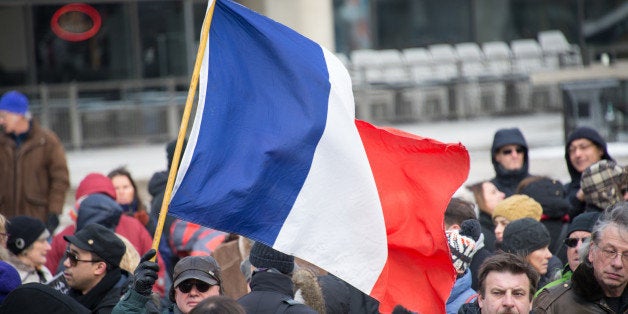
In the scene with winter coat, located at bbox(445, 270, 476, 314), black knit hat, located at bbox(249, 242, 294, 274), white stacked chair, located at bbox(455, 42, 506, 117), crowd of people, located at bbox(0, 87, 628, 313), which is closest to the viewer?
crowd of people, located at bbox(0, 87, 628, 313)

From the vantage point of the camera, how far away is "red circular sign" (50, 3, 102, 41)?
73.5 ft

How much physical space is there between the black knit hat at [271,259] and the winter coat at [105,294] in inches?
34.3

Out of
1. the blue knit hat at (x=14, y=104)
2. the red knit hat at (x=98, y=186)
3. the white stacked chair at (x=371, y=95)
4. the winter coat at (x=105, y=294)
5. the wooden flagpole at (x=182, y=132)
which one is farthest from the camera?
the white stacked chair at (x=371, y=95)

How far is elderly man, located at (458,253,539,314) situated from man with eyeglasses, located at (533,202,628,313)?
0.65 feet

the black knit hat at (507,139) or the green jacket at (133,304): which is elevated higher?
the black knit hat at (507,139)

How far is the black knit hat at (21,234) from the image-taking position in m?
7.50

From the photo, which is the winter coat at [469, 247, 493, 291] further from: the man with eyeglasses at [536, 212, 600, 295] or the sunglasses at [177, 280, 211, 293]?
the sunglasses at [177, 280, 211, 293]

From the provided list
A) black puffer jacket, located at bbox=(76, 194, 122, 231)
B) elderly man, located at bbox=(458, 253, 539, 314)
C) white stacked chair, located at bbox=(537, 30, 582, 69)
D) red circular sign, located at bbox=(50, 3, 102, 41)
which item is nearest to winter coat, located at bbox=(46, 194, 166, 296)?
black puffer jacket, located at bbox=(76, 194, 122, 231)

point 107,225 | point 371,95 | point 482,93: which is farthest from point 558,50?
point 107,225

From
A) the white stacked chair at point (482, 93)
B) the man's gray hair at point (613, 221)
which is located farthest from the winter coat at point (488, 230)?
the white stacked chair at point (482, 93)

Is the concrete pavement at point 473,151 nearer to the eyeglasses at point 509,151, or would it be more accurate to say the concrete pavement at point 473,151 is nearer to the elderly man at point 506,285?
the eyeglasses at point 509,151

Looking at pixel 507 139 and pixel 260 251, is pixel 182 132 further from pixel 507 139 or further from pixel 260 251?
pixel 507 139

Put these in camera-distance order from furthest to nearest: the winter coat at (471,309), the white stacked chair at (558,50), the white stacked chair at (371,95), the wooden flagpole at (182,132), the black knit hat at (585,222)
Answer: the white stacked chair at (558,50) < the white stacked chair at (371,95) < the black knit hat at (585,222) < the winter coat at (471,309) < the wooden flagpole at (182,132)

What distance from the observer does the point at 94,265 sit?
20.9ft
